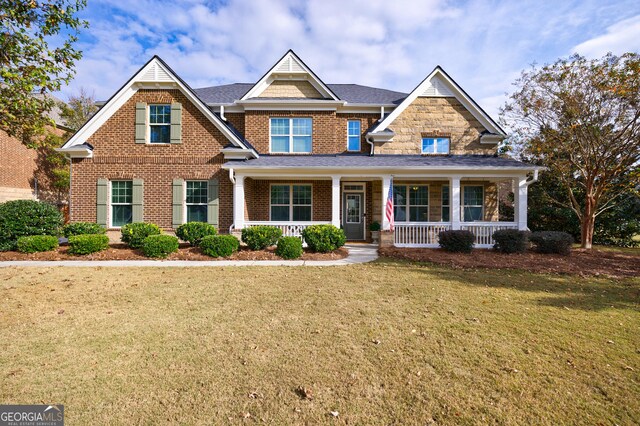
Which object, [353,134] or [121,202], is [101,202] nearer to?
[121,202]

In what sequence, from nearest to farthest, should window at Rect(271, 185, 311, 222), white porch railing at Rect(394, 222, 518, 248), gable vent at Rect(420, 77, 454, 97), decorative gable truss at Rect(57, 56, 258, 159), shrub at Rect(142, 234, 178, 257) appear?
1. shrub at Rect(142, 234, 178, 257)
2. white porch railing at Rect(394, 222, 518, 248)
3. decorative gable truss at Rect(57, 56, 258, 159)
4. window at Rect(271, 185, 311, 222)
5. gable vent at Rect(420, 77, 454, 97)

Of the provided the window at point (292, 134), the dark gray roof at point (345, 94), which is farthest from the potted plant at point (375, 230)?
the dark gray roof at point (345, 94)

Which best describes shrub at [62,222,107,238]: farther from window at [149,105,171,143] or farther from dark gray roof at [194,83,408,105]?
dark gray roof at [194,83,408,105]

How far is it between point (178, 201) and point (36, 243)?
4.65 m

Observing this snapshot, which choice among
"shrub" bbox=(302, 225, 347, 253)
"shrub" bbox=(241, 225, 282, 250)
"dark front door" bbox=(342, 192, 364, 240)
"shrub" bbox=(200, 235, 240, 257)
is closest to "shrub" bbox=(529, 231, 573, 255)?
"dark front door" bbox=(342, 192, 364, 240)

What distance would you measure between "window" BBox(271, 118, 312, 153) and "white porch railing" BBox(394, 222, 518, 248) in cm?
592

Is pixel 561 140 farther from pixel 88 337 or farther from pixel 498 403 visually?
pixel 88 337

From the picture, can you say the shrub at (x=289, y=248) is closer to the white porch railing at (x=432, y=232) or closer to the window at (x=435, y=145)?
the white porch railing at (x=432, y=232)

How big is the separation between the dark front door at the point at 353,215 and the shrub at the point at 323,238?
3578 millimetres

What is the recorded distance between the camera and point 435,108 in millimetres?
14664

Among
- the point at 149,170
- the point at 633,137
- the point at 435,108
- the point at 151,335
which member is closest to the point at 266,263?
the point at 151,335

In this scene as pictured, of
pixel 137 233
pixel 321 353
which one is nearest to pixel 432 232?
pixel 321 353

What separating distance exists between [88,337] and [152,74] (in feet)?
39.5

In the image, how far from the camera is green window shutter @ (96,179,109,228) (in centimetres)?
1256
